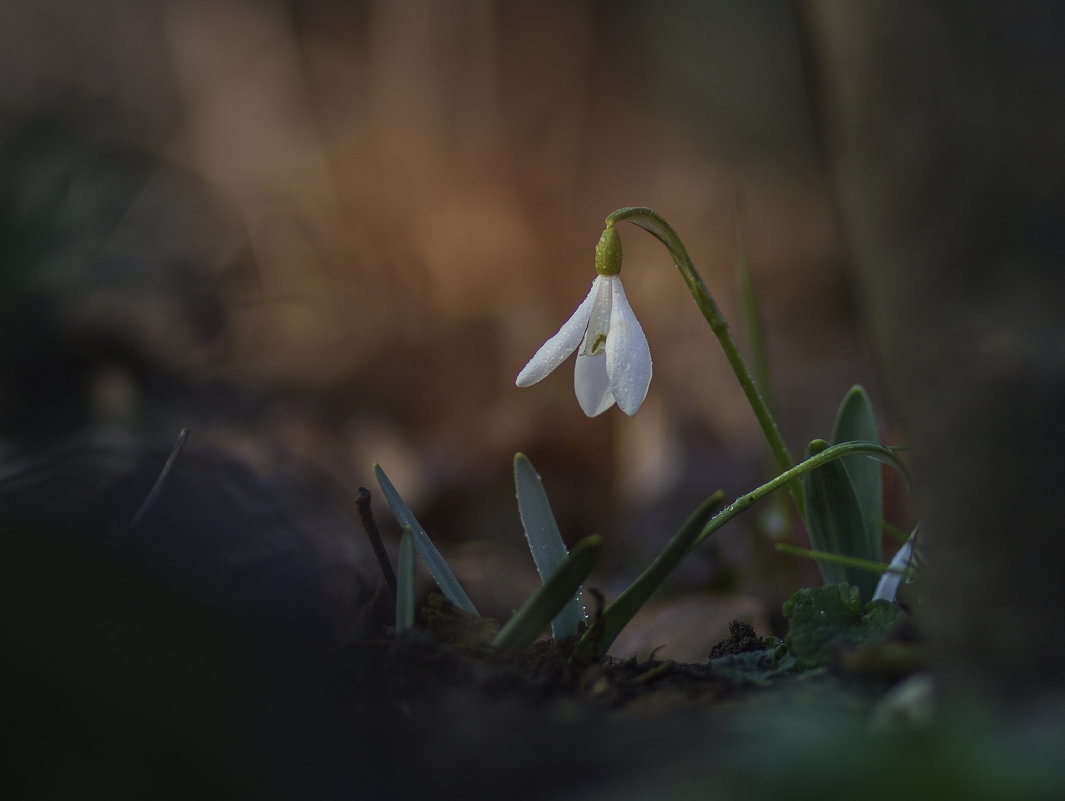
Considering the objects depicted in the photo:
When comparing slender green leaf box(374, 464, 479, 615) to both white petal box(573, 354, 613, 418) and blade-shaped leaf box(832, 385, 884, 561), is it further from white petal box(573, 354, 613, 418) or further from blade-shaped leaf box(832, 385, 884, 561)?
blade-shaped leaf box(832, 385, 884, 561)

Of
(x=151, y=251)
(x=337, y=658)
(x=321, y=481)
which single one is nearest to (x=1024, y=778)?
(x=337, y=658)

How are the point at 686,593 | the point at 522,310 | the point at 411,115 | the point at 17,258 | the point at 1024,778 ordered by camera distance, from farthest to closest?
the point at 411,115
the point at 522,310
the point at 17,258
the point at 686,593
the point at 1024,778

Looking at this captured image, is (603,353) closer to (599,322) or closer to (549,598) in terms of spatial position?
(599,322)

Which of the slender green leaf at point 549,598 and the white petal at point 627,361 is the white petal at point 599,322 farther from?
the slender green leaf at point 549,598

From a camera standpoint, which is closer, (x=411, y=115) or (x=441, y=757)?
(x=441, y=757)

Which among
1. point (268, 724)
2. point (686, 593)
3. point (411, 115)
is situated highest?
point (411, 115)

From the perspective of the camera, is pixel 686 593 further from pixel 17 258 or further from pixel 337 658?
pixel 17 258

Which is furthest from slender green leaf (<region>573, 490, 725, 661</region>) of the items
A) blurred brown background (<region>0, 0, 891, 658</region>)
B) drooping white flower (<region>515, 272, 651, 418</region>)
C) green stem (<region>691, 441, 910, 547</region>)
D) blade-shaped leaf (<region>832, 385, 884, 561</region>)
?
blurred brown background (<region>0, 0, 891, 658</region>)
